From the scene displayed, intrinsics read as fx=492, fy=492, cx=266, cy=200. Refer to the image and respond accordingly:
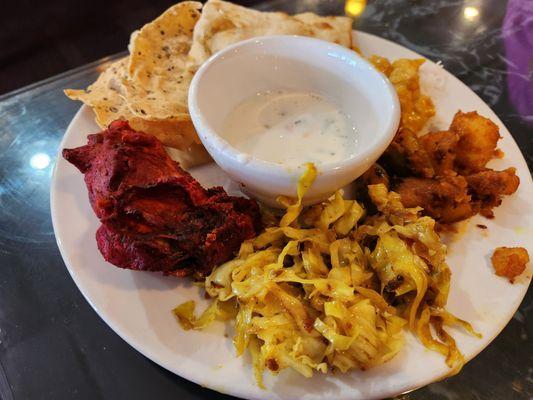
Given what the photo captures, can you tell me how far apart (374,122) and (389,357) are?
3.18ft

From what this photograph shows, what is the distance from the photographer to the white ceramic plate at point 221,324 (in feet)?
5.27

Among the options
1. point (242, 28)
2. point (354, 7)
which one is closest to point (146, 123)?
point (242, 28)

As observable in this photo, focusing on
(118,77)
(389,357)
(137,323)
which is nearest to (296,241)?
(389,357)

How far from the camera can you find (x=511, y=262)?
72.9 inches

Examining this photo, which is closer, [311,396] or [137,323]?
[311,396]

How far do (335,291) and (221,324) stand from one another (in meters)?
0.44

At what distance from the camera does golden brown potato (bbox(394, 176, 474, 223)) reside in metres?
2.01

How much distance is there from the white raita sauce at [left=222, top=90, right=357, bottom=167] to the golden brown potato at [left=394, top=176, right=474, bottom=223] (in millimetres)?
311

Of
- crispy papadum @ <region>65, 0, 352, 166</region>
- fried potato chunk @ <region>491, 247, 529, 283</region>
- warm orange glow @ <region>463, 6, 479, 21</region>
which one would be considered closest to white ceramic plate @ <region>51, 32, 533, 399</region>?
fried potato chunk @ <region>491, 247, 529, 283</region>

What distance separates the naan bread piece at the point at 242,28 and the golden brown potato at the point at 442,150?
0.77 m

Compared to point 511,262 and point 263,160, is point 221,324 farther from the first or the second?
point 511,262

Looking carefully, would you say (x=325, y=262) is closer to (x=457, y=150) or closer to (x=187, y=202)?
(x=187, y=202)

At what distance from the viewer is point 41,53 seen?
152 inches

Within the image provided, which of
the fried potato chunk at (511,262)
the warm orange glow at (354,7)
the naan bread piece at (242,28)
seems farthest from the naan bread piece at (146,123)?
the warm orange glow at (354,7)
